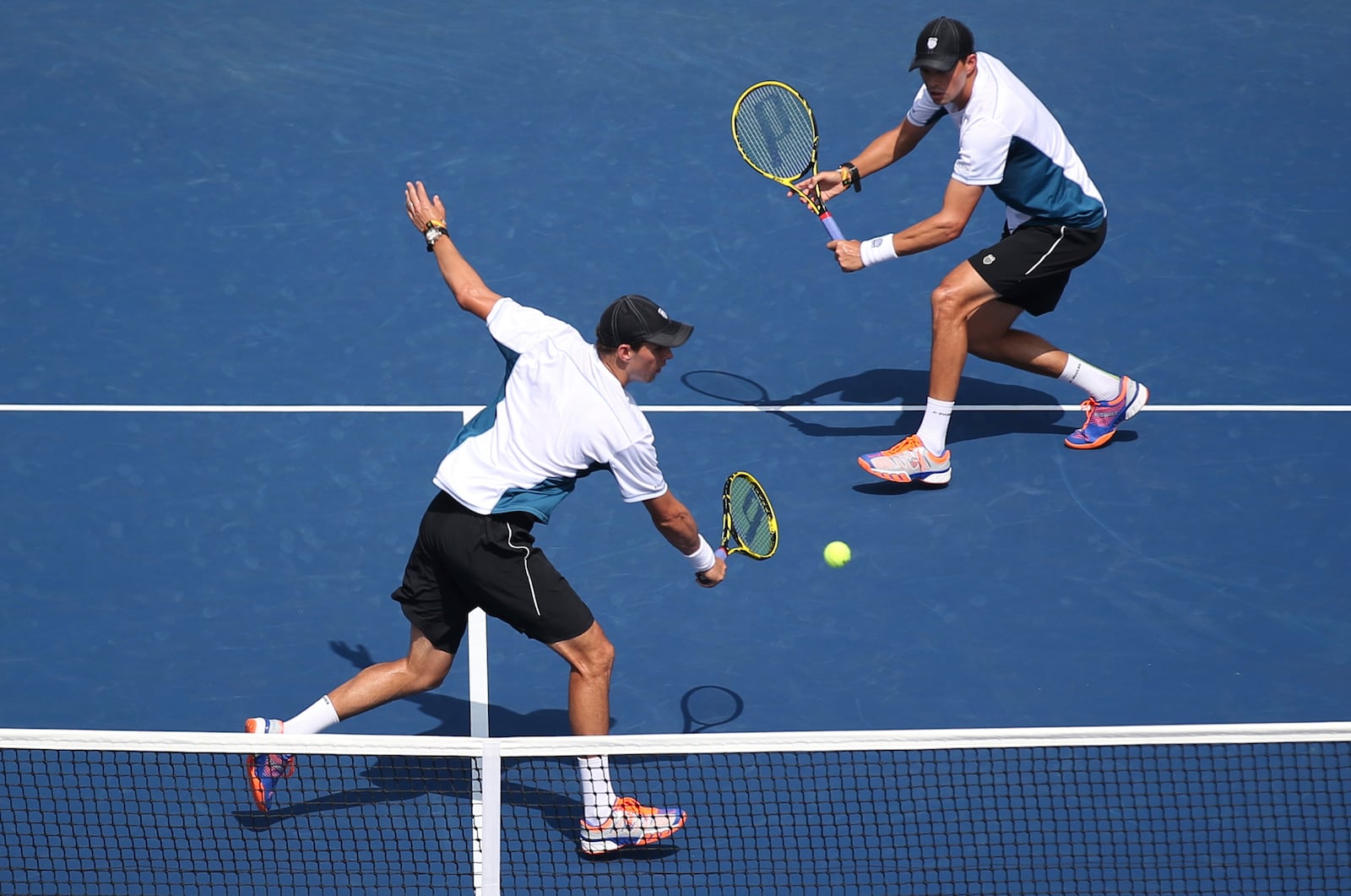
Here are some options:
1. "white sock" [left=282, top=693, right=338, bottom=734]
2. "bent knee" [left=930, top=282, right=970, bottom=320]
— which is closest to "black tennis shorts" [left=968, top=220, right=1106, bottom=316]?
"bent knee" [left=930, top=282, right=970, bottom=320]

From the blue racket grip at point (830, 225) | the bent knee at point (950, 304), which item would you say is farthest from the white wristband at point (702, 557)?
the blue racket grip at point (830, 225)

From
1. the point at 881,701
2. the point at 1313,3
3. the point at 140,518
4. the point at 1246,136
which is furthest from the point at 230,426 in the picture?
the point at 1313,3

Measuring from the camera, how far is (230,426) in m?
7.76

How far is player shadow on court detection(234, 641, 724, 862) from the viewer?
5.60 metres

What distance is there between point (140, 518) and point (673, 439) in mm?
2563

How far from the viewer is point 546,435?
5.20 m

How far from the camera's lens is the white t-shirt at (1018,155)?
699 centimetres

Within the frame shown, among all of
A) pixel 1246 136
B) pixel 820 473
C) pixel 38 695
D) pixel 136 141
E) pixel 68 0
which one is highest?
pixel 68 0

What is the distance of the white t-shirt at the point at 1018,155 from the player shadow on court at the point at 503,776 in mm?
2703

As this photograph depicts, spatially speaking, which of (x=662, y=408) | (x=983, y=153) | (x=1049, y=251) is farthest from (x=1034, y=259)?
(x=662, y=408)

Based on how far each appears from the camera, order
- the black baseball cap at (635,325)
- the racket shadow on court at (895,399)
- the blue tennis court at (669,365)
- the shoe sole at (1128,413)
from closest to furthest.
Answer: the black baseball cap at (635,325) < the blue tennis court at (669,365) < the shoe sole at (1128,413) < the racket shadow on court at (895,399)

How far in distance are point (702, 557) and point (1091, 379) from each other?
296cm

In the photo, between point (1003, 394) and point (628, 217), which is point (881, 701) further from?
point (628, 217)

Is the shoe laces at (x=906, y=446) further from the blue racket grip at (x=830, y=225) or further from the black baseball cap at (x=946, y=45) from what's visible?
the black baseball cap at (x=946, y=45)
